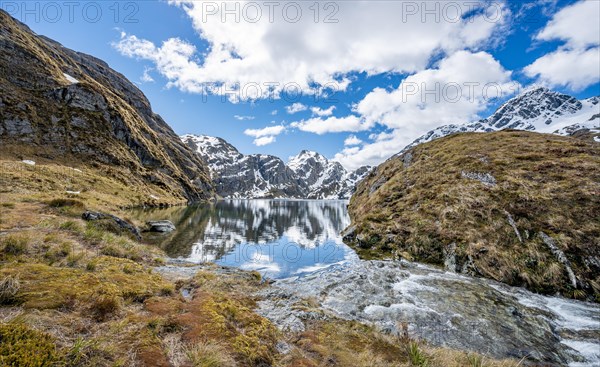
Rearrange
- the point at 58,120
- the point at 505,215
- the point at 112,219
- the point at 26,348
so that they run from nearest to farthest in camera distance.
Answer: the point at 26,348, the point at 505,215, the point at 112,219, the point at 58,120

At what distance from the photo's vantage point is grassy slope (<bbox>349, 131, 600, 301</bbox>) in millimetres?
21062

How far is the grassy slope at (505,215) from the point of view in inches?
829

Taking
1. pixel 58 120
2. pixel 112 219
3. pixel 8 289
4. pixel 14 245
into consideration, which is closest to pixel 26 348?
pixel 8 289

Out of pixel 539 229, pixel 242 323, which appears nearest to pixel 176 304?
pixel 242 323

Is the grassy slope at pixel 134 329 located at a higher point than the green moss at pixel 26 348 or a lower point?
lower

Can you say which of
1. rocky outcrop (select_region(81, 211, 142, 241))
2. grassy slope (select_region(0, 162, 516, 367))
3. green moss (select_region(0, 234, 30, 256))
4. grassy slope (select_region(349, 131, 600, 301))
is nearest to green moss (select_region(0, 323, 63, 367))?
grassy slope (select_region(0, 162, 516, 367))

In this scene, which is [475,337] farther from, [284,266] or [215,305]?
[284,266]

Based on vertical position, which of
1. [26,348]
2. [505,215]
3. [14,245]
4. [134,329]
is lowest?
[134,329]

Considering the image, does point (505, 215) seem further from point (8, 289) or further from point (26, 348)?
point (8, 289)

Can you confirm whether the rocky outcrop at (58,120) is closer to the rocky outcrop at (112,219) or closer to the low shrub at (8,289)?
the rocky outcrop at (112,219)

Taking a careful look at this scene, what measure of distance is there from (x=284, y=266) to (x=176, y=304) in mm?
17864

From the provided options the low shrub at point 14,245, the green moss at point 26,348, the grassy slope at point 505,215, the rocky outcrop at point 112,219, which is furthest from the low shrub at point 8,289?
the grassy slope at point 505,215

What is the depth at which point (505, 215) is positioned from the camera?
88.9 ft

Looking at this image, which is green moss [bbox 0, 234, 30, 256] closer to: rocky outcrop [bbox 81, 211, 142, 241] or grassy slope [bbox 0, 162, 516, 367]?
grassy slope [bbox 0, 162, 516, 367]
